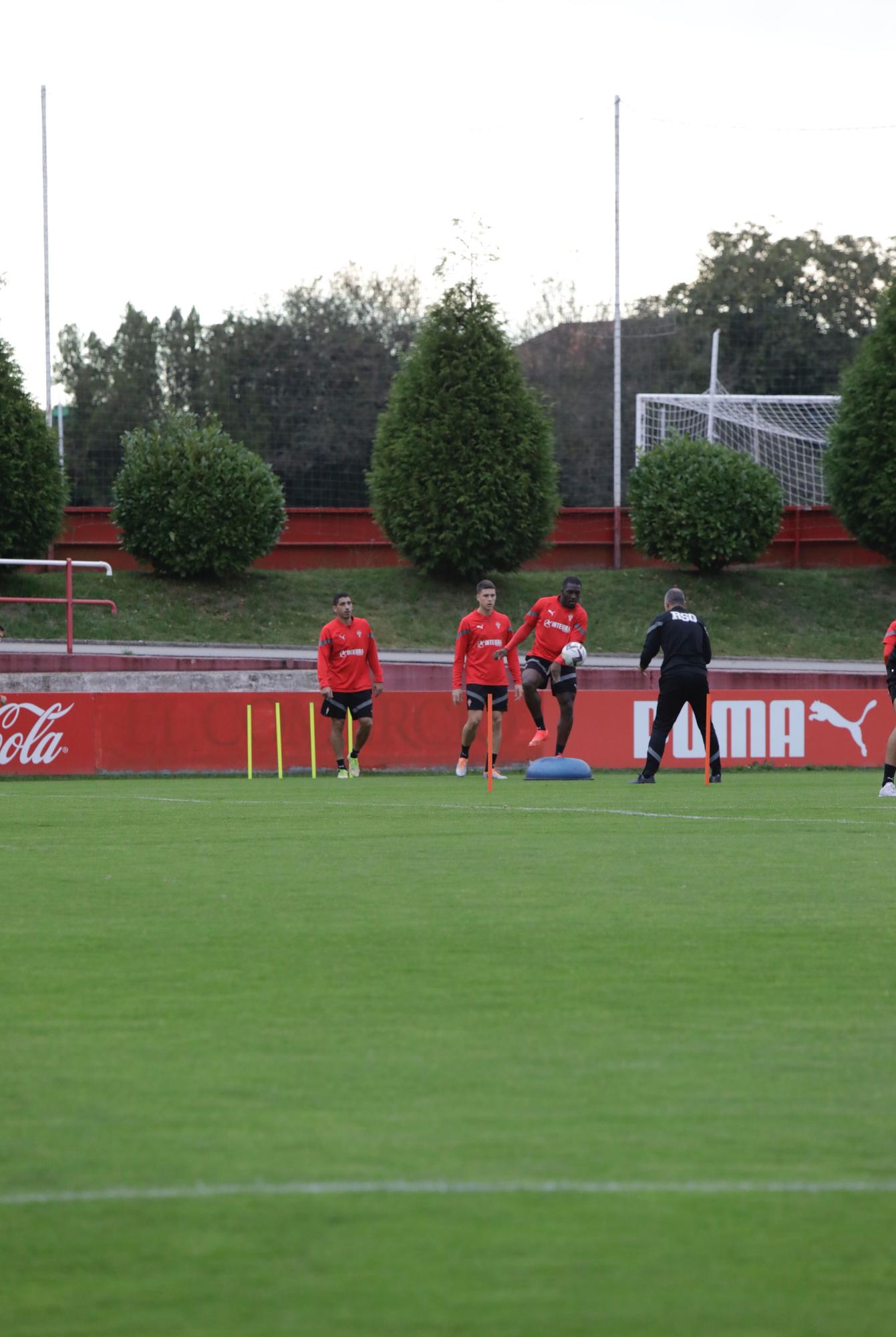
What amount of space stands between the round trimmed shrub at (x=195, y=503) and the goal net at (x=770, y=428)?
12.6 meters

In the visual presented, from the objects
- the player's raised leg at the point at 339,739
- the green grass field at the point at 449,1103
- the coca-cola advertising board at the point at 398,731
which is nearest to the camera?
the green grass field at the point at 449,1103

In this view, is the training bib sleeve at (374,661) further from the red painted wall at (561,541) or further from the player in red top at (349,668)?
the red painted wall at (561,541)

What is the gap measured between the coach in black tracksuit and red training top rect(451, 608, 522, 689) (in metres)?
Result: 2.02

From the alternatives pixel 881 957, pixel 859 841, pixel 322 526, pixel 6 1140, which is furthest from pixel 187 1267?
pixel 322 526

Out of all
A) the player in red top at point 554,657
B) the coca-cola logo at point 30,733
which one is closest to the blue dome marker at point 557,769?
the player in red top at point 554,657

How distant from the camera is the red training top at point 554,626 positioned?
1867cm

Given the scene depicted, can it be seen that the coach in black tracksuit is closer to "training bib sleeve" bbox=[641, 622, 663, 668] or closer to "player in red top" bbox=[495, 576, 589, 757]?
"training bib sleeve" bbox=[641, 622, 663, 668]

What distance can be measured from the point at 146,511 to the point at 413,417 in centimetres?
604

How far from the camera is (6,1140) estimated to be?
12.9 ft

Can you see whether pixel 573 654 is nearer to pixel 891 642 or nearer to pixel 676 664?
pixel 676 664

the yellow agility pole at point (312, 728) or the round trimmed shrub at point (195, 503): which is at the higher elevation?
the round trimmed shrub at point (195, 503)

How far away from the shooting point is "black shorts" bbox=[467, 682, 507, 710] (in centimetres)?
1872

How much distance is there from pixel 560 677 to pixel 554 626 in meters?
0.58

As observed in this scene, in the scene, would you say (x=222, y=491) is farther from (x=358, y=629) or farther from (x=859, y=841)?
(x=859, y=841)
